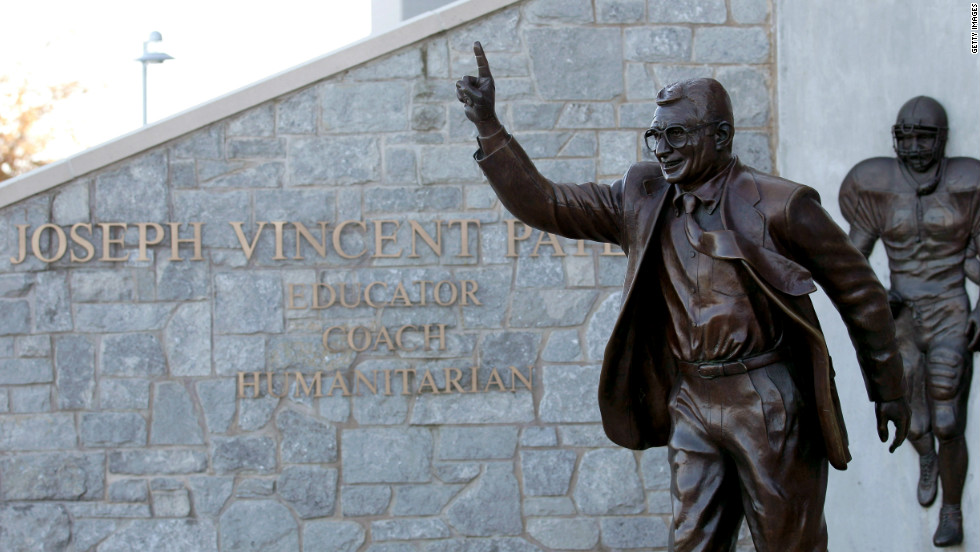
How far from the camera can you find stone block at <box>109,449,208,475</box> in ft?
23.3

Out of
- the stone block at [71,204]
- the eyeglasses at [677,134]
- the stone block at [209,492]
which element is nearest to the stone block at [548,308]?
the stone block at [209,492]

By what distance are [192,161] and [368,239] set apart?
3.50ft

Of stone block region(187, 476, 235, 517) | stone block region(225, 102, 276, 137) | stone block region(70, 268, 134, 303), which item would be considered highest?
stone block region(225, 102, 276, 137)

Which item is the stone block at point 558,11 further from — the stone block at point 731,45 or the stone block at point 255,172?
the stone block at point 255,172

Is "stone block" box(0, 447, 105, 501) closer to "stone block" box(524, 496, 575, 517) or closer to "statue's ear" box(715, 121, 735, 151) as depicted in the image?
"stone block" box(524, 496, 575, 517)

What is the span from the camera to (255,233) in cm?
718

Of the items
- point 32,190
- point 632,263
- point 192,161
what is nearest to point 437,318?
point 192,161

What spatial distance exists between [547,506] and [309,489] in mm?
1323

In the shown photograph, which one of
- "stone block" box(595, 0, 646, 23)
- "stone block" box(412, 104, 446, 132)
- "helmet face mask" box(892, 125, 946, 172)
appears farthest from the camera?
"stone block" box(595, 0, 646, 23)

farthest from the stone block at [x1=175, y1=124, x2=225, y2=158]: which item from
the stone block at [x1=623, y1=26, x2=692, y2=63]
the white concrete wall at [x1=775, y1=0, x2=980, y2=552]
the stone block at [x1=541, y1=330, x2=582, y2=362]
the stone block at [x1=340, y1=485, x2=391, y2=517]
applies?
the white concrete wall at [x1=775, y1=0, x2=980, y2=552]

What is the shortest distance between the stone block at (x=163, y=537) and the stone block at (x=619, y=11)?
3602 mm

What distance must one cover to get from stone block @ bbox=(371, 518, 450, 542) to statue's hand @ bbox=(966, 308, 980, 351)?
9.59 ft

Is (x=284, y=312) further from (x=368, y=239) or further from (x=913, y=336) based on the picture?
(x=913, y=336)

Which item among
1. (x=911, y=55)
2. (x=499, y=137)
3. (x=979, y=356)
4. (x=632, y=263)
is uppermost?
(x=911, y=55)
